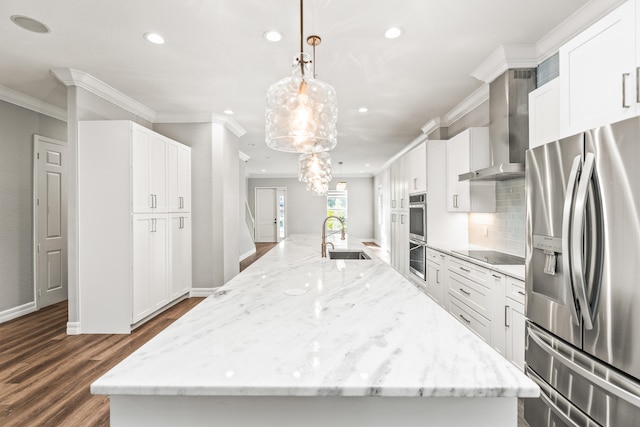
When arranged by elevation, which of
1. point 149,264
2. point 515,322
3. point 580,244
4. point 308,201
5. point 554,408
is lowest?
point 554,408

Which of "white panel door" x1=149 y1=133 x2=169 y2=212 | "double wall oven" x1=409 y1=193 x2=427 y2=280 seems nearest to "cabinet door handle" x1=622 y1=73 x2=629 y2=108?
"double wall oven" x1=409 y1=193 x2=427 y2=280

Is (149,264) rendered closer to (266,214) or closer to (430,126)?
(430,126)

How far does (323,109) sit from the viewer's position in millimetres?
1669

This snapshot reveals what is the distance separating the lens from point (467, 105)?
157 inches

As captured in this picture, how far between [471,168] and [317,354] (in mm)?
3097

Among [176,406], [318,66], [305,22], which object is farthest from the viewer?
[318,66]

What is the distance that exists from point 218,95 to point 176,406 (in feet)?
12.2

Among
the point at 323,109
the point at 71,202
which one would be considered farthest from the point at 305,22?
the point at 71,202

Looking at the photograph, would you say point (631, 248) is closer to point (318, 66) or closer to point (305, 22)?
point (305, 22)

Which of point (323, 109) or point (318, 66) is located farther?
point (318, 66)

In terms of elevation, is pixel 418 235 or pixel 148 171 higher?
pixel 148 171

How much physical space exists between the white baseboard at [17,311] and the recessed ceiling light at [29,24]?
3.15 metres

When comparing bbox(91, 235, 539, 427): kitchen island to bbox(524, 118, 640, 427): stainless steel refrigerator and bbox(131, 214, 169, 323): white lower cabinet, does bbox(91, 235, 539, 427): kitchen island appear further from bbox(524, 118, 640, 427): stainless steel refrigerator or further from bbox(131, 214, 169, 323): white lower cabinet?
bbox(131, 214, 169, 323): white lower cabinet

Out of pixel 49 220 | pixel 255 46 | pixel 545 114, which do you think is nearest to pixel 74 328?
pixel 49 220
